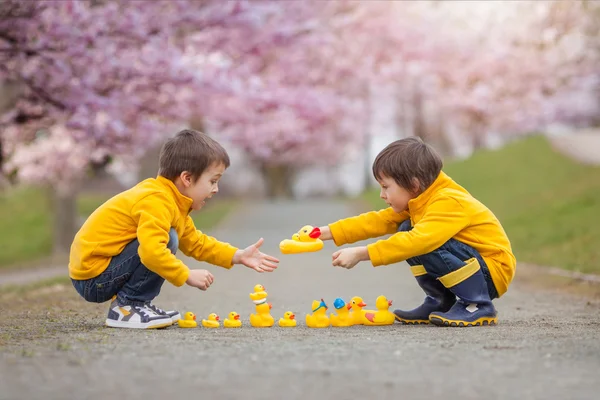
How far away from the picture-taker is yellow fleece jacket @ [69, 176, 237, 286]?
439 cm

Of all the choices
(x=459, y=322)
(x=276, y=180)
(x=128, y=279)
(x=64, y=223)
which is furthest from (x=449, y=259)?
(x=276, y=180)

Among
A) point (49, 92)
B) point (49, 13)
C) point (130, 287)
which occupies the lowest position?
point (130, 287)

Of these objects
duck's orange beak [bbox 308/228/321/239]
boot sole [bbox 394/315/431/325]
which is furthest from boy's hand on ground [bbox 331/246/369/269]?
boot sole [bbox 394/315/431/325]

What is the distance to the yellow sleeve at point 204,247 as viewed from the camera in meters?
5.04

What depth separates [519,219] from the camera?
13.5 metres

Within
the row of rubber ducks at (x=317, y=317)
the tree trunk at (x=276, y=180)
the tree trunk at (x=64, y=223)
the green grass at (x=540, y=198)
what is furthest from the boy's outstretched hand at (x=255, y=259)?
the tree trunk at (x=276, y=180)

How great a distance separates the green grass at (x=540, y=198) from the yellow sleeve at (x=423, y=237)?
4472 millimetres

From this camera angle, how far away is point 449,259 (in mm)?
4586

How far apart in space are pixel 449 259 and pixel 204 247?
1.55 metres

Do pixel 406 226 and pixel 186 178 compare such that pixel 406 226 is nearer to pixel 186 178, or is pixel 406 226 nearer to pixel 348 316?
pixel 348 316

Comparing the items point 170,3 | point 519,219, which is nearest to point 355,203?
point 519,219

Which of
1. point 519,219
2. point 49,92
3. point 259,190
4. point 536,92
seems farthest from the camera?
point 259,190

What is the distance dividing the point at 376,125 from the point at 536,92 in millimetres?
7290

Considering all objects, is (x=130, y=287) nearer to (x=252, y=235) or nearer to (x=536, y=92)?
(x=252, y=235)
